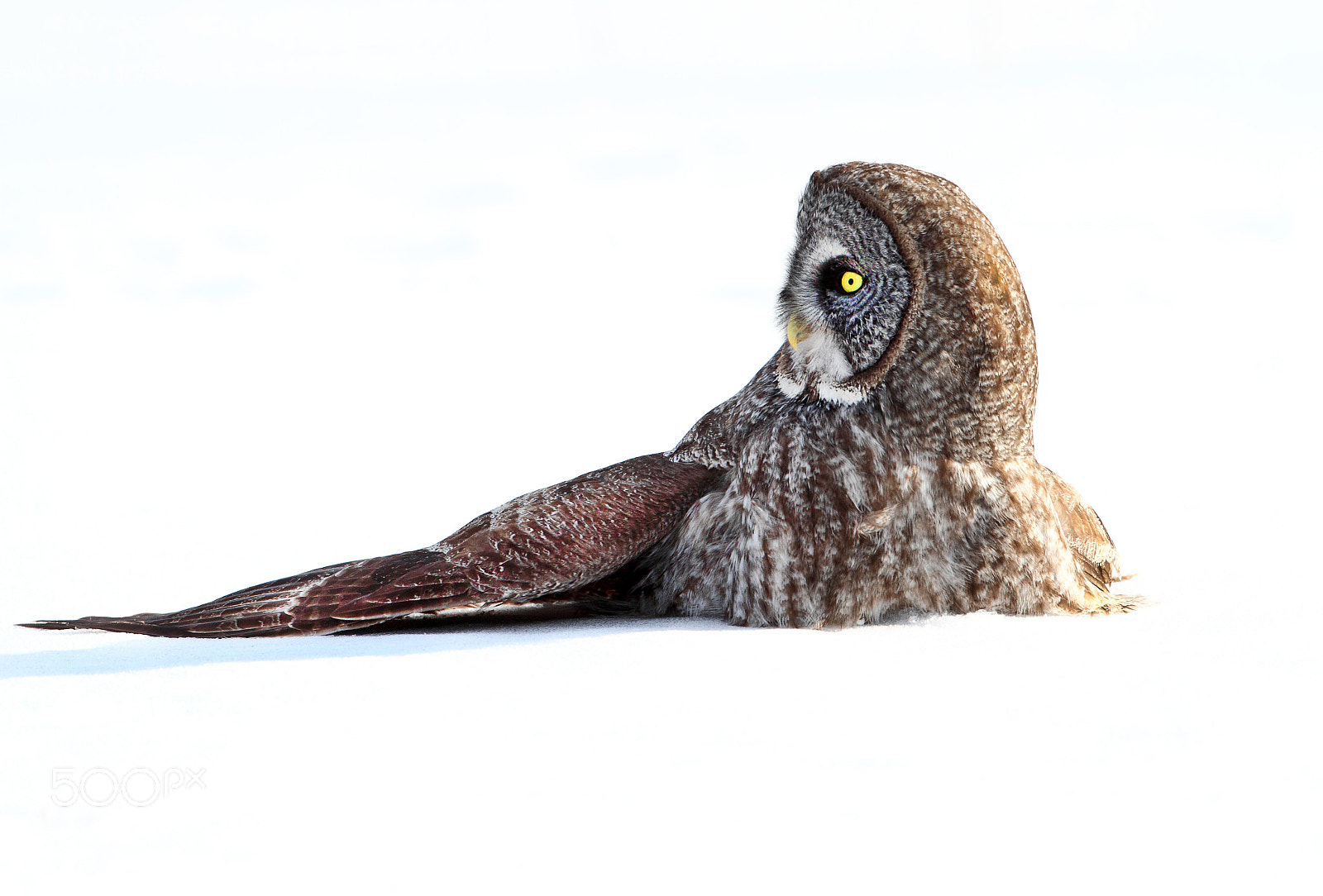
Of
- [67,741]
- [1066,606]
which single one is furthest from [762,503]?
[67,741]

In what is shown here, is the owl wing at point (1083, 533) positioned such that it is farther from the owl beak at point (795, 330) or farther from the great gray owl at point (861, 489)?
the owl beak at point (795, 330)

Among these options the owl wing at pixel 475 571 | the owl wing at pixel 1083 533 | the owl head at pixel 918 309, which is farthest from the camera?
the owl wing at pixel 1083 533

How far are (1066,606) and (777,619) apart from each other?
1.28m

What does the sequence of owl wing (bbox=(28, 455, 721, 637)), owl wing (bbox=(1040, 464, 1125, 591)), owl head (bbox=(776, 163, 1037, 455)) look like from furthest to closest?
owl wing (bbox=(1040, 464, 1125, 591)) → owl wing (bbox=(28, 455, 721, 637)) → owl head (bbox=(776, 163, 1037, 455))

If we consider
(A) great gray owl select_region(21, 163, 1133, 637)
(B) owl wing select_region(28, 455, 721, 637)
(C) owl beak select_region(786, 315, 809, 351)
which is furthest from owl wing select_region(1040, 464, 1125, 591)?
(B) owl wing select_region(28, 455, 721, 637)

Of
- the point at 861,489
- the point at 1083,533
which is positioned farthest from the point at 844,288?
the point at 1083,533

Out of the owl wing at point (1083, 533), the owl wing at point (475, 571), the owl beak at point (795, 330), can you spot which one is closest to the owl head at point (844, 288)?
the owl beak at point (795, 330)

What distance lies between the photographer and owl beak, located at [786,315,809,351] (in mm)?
5820

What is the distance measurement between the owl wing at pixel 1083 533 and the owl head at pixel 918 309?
497 millimetres

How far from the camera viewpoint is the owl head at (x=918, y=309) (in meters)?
5.55

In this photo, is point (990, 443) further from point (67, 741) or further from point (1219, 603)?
point (67, 741)

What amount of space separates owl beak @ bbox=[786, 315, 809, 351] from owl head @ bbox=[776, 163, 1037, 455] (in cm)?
2

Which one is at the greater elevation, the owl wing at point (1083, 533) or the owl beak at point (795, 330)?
the owl beak at point (795, 330)

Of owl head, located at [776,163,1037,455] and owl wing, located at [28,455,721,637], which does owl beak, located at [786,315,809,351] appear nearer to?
owl head, located at [776,163,1037,455]
